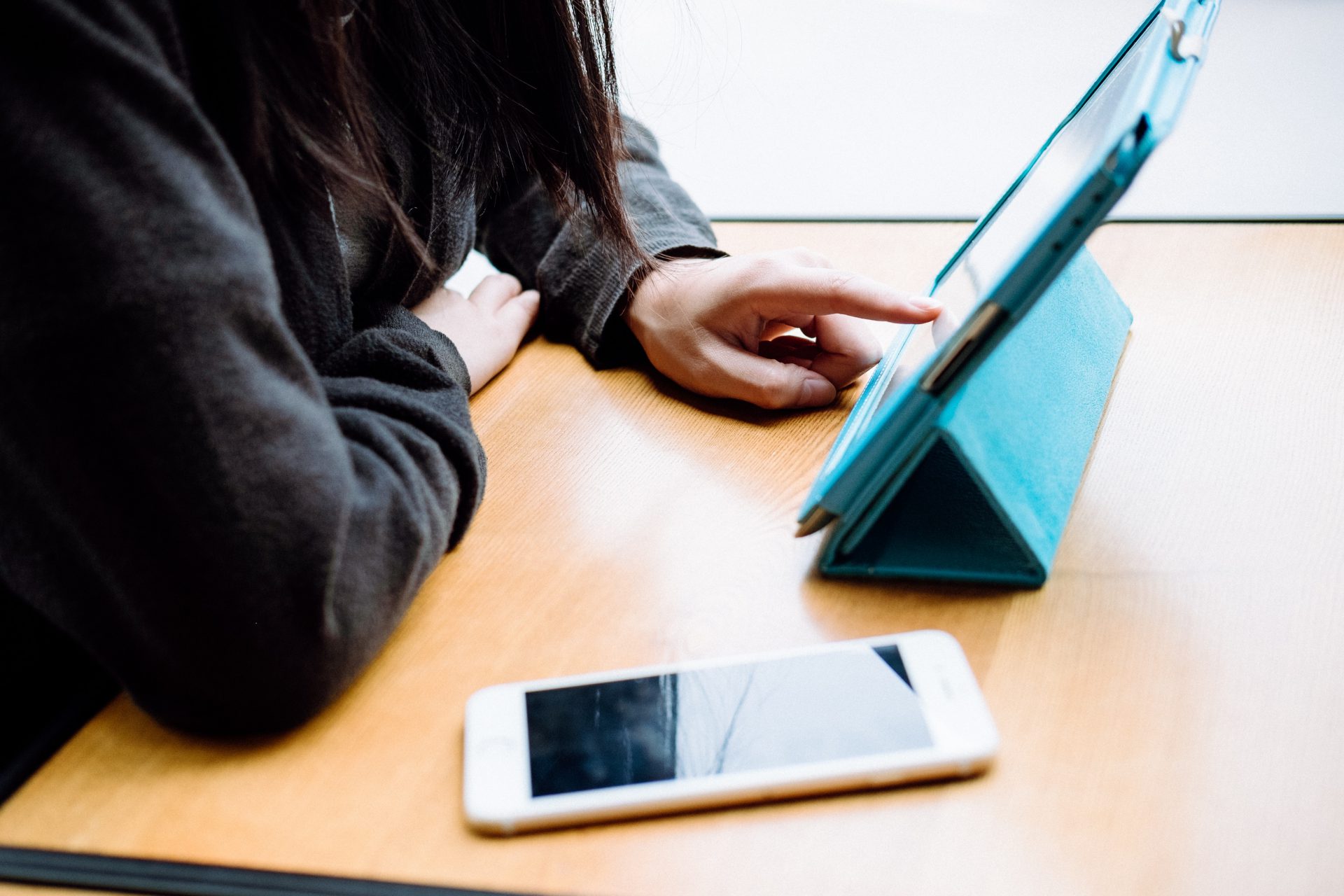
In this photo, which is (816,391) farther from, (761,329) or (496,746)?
(496,746)

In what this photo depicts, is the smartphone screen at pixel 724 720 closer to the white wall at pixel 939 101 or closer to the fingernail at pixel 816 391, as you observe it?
the fingernail at pixel 816 391

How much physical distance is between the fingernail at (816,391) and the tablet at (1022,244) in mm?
24

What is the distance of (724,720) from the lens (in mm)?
340

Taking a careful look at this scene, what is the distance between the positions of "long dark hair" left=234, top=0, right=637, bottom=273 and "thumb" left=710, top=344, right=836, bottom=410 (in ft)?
0.31

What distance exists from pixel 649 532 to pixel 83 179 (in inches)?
10.0

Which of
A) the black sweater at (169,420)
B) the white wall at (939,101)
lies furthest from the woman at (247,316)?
the white wall at (939,101)

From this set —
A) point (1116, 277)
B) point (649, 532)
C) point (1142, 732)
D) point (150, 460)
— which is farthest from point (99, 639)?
point (1116, 277)

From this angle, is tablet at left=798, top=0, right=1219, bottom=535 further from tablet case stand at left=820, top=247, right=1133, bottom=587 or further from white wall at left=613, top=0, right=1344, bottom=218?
white wall at left=613, top=0, right=1344, bottom=218

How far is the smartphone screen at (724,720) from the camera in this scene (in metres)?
0.32

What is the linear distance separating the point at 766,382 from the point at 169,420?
0.97 feet

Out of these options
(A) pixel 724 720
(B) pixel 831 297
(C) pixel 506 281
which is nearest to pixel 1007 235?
(B) pixel 831 297

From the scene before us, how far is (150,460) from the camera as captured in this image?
311 millimetres

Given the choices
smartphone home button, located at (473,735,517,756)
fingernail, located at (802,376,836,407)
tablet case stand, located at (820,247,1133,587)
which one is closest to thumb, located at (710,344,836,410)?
fingernail, located at (802,376,836,407)

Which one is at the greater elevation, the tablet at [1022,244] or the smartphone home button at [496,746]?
the tablet at [1022,244]
